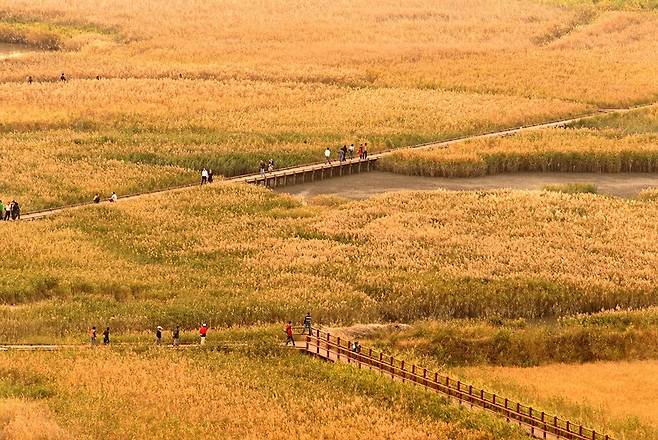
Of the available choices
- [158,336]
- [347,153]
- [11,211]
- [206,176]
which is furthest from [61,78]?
[158,336]

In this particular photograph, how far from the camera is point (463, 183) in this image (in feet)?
278

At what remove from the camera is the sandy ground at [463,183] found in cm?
8250

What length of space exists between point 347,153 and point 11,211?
23.5 meters

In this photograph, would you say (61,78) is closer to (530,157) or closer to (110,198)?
(110,198)

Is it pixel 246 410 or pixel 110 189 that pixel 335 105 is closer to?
pixel 110 189

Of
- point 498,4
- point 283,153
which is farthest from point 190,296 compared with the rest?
point 498,4

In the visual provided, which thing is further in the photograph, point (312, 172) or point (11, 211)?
point (312, 172)

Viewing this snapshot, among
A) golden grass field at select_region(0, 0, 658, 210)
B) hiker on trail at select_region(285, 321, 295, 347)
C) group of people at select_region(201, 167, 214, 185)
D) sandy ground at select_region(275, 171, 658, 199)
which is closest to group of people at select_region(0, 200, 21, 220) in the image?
golden grass field at select_region(0, 0, 658, 210)

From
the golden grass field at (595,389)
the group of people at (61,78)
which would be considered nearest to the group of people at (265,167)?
the group of people at (61,78)

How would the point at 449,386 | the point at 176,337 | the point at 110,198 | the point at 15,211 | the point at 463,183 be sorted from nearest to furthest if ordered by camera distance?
the point at 449,386, the point at 176,337, the point at 15,211, the point at 110,198, the point at 463,183

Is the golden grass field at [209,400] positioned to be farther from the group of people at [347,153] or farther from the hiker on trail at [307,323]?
the group of people at [347,153]

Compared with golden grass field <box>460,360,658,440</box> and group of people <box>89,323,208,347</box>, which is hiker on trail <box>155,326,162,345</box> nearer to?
group of people <box>89,323,208,347</box>

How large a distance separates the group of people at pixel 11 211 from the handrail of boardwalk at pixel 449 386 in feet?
69.7

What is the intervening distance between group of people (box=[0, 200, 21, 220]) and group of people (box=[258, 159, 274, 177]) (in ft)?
49.9
